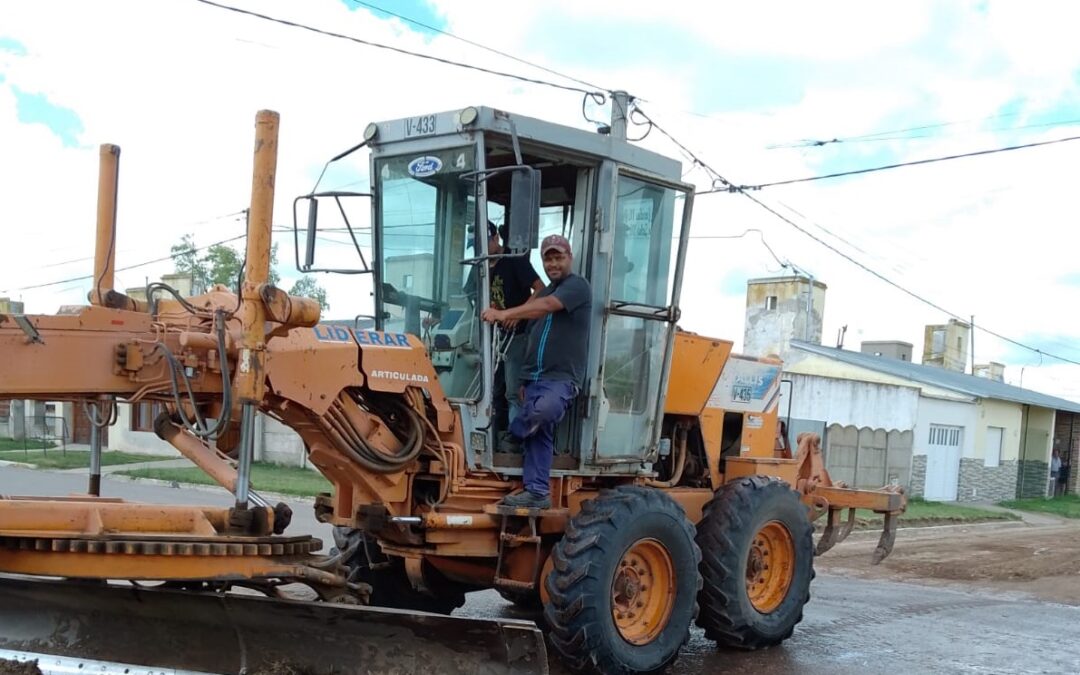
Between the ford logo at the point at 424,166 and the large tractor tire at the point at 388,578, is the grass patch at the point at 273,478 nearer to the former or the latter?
the large tractor tire at the point at 388,578

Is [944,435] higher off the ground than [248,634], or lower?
lower

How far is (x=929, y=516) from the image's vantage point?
62.7 ft

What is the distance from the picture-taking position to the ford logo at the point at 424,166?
20.3ft

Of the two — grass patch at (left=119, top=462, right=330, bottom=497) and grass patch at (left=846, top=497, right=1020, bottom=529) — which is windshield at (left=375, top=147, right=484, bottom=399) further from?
grass patch at (left=119, top=462, right=330, bottom=497)

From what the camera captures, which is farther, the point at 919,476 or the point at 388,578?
the point at 919,476

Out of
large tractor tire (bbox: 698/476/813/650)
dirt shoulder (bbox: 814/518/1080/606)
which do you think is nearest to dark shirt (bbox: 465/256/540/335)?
large tractor tire (bbox: 698/476/813/650)

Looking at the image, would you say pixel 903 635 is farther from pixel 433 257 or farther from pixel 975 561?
pixel 975 561

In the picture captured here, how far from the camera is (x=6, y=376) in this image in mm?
4383

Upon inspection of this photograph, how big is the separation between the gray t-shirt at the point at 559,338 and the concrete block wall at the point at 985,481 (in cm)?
2328

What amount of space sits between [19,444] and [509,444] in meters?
26.9

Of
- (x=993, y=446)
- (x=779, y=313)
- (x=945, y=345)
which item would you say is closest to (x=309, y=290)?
(x=779, y=313)

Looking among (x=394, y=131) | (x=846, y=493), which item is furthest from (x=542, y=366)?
(x=846, y=493)

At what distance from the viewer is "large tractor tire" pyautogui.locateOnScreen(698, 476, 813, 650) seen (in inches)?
274

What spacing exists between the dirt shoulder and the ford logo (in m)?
7.78
